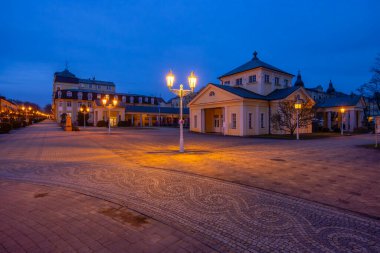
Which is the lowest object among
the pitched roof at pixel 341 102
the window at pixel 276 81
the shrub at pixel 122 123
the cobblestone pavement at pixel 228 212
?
the cobblestone pavement at pixel 228 212

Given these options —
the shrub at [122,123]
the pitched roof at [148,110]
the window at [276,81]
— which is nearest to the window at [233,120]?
the window at [276,81]

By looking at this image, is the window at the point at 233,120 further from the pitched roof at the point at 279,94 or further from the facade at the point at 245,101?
the pitched roof at the point at 279,94

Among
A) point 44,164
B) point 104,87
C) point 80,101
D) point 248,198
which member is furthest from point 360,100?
point 104,87

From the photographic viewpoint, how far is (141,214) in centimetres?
449

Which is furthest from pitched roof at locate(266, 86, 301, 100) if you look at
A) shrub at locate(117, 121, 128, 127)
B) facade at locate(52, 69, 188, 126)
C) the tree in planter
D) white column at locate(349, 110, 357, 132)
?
shrub at locate(117, 121, 128, 127)

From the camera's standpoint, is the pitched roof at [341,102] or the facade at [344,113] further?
the facade at [344,113]

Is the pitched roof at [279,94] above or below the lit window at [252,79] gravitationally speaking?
below

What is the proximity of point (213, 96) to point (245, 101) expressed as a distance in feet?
18.7

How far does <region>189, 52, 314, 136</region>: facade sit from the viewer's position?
2788cm

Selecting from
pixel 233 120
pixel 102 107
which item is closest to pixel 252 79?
pixel 233 120

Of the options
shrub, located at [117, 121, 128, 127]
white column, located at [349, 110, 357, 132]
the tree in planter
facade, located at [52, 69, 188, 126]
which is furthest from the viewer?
facade, located at [52, 69, 188, 126]

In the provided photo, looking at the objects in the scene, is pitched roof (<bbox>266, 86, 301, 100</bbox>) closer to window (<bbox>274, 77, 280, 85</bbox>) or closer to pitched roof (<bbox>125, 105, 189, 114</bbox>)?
window (<bbox>274, 77, 280, 85</bbox>)

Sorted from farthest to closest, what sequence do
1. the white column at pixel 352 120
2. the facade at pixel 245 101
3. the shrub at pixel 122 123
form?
1. the shrub at pixel 122 123
2. the white column at pixel 352 120
3. the facade at pixel 245 101

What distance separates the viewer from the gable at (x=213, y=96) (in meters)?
28.7
